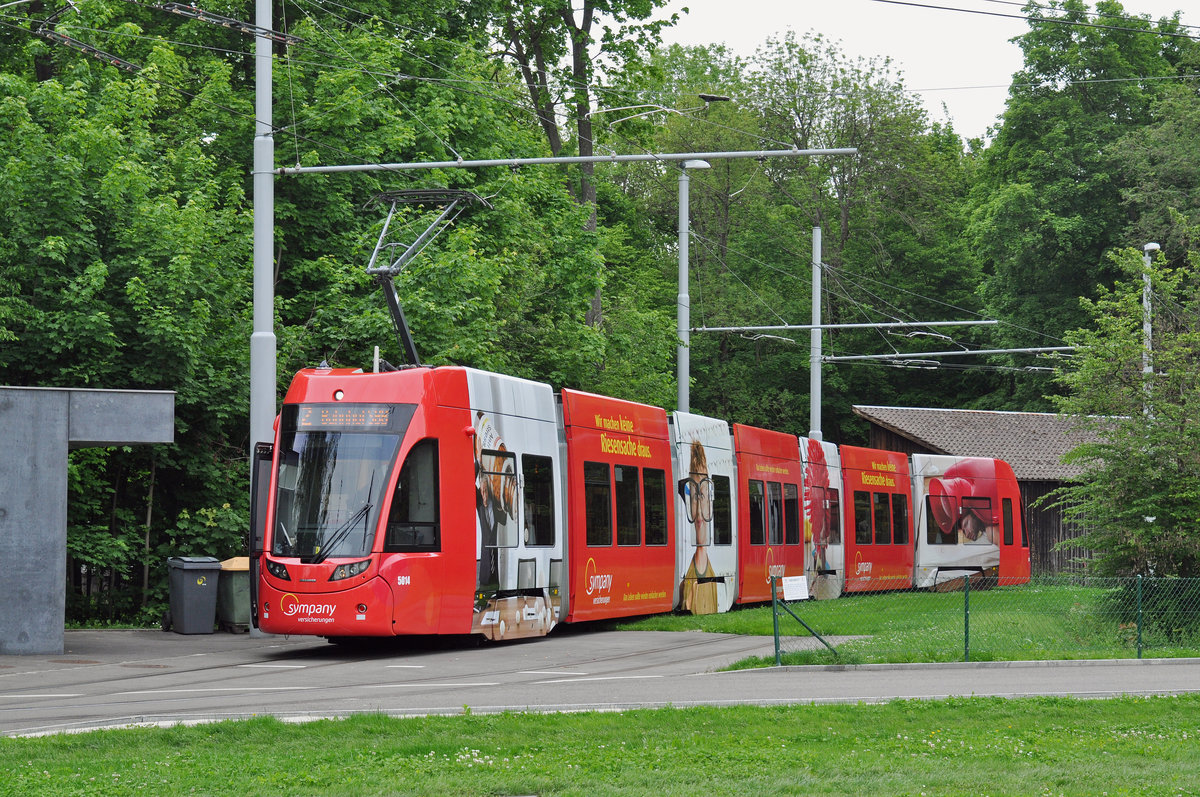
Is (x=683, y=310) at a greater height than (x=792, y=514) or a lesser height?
greater

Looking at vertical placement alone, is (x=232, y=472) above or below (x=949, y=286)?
below

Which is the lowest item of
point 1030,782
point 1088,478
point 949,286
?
point 1030,782

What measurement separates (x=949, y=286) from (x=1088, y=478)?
40.7 meters

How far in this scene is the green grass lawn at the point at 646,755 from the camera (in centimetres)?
845

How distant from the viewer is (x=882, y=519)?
114 feet

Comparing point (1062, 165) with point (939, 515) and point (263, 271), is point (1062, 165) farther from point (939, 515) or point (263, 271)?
point (263, 271)

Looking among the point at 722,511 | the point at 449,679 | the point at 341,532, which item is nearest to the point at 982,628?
the point at 449,679

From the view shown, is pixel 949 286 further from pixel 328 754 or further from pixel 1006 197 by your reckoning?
pixel 328 754

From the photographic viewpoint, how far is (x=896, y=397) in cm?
6178

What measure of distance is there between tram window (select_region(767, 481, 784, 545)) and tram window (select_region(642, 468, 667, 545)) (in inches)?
214

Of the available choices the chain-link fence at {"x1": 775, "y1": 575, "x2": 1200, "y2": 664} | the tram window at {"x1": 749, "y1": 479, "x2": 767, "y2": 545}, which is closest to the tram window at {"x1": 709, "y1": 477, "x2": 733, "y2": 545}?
the tram window at {"x1": 749, "y1": 479, "x2": 767, "y2": 545}

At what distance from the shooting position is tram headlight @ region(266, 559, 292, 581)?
16.7 m

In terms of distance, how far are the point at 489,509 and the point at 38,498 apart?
17.7 ft

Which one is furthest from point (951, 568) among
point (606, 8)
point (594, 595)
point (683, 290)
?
point (594, 595)
